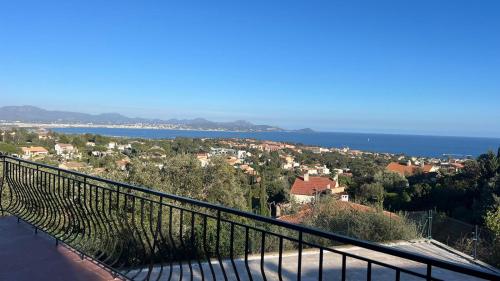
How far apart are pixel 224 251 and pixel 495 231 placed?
24.3 feet

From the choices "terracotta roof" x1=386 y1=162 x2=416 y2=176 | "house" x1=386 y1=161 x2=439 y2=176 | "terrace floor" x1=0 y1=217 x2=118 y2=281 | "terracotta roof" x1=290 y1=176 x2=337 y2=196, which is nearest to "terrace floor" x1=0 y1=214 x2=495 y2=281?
"terrace floor" x1=0 y1=217 x2=118 y2=281

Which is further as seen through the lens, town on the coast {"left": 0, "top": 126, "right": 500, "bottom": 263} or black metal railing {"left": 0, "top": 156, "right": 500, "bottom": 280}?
town on the coast {"left": 0, "top": 126, "right": 500, "bottom": 263}

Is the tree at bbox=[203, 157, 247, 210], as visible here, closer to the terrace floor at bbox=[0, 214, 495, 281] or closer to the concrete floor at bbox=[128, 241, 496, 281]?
the terrace floor at bbox=[0, 214, 495, 281]

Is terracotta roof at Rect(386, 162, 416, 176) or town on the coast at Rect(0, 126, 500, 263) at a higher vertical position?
town on the coast at Rect(0, 126, 500, 263)

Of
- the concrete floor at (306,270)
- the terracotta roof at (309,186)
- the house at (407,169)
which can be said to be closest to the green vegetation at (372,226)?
the concrete floor at (306,270)

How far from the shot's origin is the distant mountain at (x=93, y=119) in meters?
74.6

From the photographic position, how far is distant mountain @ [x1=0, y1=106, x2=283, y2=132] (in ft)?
245

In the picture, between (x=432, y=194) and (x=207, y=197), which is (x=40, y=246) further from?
(x=432, y=194)

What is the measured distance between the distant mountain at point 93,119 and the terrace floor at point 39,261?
64778 mm

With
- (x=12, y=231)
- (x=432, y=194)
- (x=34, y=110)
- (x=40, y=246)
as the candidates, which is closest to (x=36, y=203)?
(x=12, y=231)

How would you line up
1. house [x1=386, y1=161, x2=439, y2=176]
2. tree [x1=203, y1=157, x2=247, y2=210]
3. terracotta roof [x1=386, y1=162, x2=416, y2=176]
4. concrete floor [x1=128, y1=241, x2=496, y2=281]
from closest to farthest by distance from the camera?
concrete floor [x1=128, y1=241, x2=496, y2=281] → tree [x1=203, y1=157, x2=247, y2=210] → house [x1=386, y1=161, x2=439, y2=176] → terracotta roof [x1=386, y1=162, x2=416, y2=176]

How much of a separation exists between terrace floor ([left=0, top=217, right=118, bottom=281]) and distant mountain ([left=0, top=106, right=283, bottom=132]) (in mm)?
64778

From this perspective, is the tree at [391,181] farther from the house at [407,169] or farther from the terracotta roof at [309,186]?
the house at [407,169]

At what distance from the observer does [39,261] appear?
12.6 feet
